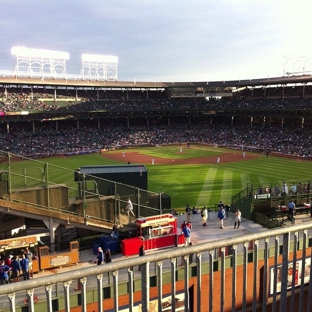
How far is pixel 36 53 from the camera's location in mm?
76188

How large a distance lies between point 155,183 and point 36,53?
58.0m

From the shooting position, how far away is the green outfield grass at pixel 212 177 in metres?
27.1

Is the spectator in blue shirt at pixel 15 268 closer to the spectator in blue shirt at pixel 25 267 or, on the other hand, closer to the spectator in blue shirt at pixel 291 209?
the spectator in blue shirt at pixel 25 267

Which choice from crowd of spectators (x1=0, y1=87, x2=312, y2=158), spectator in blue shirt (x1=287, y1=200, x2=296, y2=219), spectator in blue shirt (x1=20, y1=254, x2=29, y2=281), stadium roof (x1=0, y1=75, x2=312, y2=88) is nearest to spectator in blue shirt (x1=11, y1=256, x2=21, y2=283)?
spectator in blue shirt (x1=20, y1=254, x2=29, y2=281)

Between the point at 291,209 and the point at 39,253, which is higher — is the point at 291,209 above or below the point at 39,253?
above

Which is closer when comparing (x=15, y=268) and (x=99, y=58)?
(x=15, y=268)

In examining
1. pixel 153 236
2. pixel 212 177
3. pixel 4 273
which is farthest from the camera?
pixel 212 177

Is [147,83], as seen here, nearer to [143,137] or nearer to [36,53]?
[143,137]

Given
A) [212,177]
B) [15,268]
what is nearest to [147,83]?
[212,177]

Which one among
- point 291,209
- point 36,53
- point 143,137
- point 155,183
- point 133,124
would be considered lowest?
point 155,183

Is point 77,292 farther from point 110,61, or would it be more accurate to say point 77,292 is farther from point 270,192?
point 110,61

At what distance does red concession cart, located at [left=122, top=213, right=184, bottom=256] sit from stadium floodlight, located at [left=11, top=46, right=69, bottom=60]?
7210 centimetres

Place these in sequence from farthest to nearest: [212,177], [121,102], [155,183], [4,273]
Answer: [121,102] → [212,177] → [155,183] → [4,273]

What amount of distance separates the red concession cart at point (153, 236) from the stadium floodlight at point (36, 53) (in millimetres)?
72099
